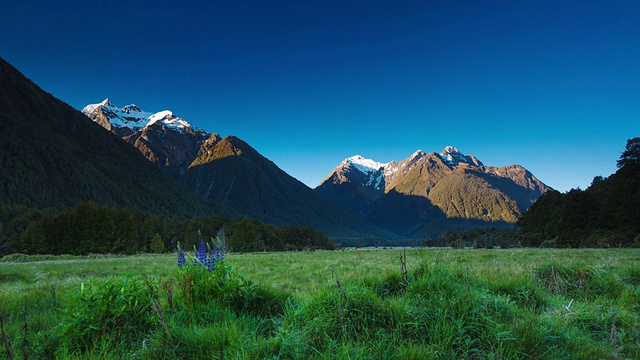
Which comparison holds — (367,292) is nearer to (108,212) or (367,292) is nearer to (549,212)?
(549,212)

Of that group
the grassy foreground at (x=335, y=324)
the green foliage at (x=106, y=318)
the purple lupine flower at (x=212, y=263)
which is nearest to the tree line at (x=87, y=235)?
the purple lupine flower at (x=212, y=263)

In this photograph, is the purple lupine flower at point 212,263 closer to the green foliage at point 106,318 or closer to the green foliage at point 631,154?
the green foliage at point 106,318

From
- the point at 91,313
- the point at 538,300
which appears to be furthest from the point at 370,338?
the point at 91,313

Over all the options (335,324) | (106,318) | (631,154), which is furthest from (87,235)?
(631,154)

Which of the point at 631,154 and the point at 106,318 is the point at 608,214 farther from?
the point at 106,318

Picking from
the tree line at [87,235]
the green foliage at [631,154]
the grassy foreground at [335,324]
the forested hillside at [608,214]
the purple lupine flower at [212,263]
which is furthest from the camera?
the tree line at [87,235]

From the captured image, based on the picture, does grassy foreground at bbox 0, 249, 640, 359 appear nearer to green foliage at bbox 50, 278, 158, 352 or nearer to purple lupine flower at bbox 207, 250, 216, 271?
green foliage at bbox 50, 278, 158, 352

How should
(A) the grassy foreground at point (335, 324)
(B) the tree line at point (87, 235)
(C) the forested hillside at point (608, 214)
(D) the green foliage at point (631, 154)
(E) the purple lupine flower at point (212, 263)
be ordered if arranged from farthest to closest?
(B) the tree line at point (87, 235) → (D) the green foliage at point (631, 154) → (C) the forested hillside at point (608, 214) → (E) the purple lupine flower at point (212, 263) → (A) the grassy foreground at point (335, 324)

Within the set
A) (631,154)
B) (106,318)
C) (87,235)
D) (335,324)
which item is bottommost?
(87,235)

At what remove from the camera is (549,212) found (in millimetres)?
58688

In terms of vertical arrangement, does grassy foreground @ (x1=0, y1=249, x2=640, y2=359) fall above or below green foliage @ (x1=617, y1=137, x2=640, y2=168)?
below

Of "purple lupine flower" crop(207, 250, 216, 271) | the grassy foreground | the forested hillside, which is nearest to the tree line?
the forested hillside

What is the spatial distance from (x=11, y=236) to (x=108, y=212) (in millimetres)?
28049

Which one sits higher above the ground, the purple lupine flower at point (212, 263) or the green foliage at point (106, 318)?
the purple lupine flower at point (212, 263)
